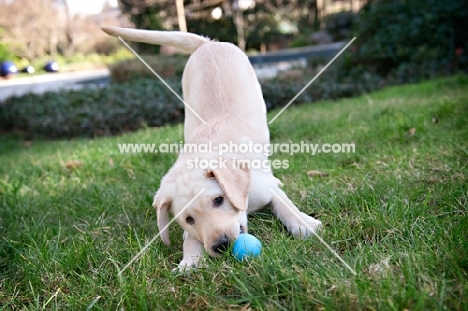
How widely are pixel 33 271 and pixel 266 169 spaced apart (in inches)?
60.9

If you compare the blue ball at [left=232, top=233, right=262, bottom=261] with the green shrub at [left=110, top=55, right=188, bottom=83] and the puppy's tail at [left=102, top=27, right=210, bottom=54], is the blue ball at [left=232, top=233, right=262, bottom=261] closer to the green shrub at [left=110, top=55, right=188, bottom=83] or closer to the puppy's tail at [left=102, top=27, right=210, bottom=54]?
the puppy's tail at [left=102, top=27, right=210, bottom=54]

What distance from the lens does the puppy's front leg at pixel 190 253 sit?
7.27 feet

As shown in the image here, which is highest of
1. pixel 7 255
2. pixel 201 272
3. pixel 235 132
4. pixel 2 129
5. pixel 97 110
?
pixel 235 132

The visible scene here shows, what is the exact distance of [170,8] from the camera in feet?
59.9

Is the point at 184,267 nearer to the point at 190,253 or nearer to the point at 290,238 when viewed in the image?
the point at 190,253

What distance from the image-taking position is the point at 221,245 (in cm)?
225

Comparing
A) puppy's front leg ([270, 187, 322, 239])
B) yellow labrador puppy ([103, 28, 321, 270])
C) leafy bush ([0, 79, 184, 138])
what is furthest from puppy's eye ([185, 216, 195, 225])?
leafy bush ([0, 79, 184, 138])

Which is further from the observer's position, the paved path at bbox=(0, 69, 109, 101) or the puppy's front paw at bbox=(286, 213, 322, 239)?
the paved path at bbox=(0, 69, 109, 101)

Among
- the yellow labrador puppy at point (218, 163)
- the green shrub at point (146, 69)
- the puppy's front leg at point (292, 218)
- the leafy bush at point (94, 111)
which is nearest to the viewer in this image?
the yellow labrador puppy at point (218, 163)

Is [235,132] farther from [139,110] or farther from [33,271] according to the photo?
[139,110]

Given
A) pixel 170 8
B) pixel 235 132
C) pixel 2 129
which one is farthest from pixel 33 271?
pixel 170 8

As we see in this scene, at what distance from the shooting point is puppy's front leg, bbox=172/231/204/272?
2.21m

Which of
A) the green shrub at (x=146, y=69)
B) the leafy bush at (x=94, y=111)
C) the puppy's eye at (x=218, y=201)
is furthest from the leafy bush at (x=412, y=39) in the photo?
the puppy's eye at (x=218, y=201)

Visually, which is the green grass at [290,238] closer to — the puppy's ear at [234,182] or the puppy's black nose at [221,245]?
the puppy's black nose at [221,245]
